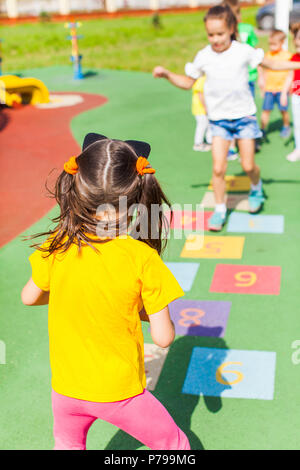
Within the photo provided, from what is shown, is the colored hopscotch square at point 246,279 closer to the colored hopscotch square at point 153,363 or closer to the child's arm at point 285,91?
the colored hopscotch square at point 153,363

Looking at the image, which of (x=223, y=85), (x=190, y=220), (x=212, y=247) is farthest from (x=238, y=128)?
(x=212, y=247)

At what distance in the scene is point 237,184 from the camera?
6457 millimetres

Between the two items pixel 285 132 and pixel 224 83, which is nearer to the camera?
pixel 224 83

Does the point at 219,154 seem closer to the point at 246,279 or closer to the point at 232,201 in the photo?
the point at 232,201

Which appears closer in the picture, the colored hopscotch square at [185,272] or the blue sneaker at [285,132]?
the colored hopscotch square at [185,272]

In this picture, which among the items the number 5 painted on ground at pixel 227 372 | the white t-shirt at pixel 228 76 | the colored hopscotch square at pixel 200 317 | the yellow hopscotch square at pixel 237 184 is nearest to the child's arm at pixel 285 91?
the yellow hopscotch square at pixel 237 184

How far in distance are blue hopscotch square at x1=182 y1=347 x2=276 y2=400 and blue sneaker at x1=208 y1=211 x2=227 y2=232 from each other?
1877 millimetres

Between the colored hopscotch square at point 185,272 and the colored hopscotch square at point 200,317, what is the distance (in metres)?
0.25

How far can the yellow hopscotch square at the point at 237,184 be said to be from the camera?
631cm

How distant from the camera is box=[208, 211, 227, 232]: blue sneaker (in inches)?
207

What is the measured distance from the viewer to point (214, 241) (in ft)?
16.8

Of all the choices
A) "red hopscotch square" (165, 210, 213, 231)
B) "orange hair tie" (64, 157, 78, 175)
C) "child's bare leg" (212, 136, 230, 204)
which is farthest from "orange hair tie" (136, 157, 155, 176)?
"red hopscotch square" (165, 210, 213, 231)

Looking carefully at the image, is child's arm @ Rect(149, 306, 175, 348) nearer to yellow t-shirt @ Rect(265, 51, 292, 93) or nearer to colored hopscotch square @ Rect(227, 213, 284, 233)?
colored hopscotch square @ Rect(227, 213, 284, 233)

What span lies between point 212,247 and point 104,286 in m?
3.10
